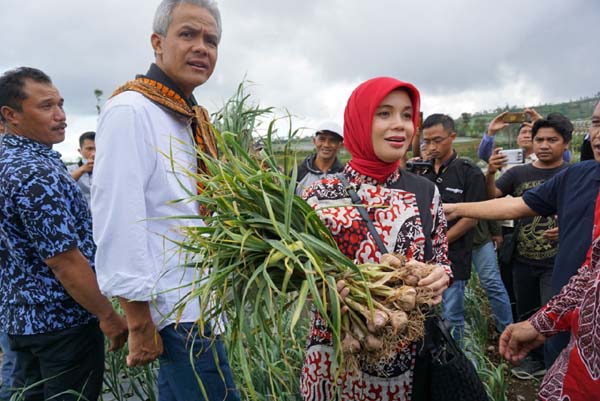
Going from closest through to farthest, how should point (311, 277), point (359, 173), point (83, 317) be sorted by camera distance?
point (311, 277)
point (359, 173)
point (83, 317)

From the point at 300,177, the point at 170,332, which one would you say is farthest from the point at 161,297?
the point at 300,177

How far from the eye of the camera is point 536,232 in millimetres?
3057

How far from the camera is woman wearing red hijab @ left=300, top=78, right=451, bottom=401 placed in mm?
1430

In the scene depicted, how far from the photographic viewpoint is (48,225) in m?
1.58

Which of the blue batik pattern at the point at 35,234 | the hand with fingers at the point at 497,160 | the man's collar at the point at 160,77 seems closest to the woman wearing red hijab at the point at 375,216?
the man's collar at the point at 160,77

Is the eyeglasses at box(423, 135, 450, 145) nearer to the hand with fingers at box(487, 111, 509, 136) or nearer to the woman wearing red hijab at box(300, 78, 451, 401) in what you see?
the hand with fingers at box(487, 111, 509, 136)

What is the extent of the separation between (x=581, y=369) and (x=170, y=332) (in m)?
1.30

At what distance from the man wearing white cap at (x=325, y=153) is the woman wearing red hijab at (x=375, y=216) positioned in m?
2.37

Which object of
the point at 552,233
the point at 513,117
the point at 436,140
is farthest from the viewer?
the point at 513,117

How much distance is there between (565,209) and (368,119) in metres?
1.06

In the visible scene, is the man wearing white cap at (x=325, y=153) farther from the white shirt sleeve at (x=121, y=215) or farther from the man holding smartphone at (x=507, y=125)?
the white shirt sleeve at (x=121, y=215)

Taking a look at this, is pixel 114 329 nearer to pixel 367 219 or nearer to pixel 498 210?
pixel 367 219

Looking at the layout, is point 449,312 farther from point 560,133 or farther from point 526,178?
point 560,133

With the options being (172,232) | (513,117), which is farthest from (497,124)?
(172,232)
